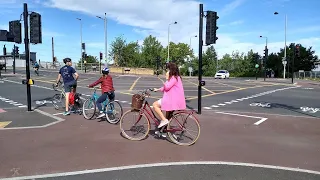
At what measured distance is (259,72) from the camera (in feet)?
218

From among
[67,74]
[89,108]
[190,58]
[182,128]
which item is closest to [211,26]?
[89,108]

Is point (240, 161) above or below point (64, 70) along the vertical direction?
below

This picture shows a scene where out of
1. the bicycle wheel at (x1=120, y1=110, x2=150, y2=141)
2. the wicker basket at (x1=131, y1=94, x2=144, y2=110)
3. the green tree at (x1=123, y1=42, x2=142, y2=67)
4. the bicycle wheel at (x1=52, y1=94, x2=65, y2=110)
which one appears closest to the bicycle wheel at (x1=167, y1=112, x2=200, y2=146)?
the bicycle wheel at (x1=120, y1=110, x2=150, y2=141)

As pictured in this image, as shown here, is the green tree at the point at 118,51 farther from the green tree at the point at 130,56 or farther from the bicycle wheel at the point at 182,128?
the bicycle wheel at the point at 182,128

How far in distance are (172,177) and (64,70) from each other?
6278 millimetres

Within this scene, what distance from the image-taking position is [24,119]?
29.7 feet

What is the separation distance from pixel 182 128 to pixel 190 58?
8047 centimetres

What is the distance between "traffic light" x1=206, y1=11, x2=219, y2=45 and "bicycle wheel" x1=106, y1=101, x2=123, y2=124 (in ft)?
12.7

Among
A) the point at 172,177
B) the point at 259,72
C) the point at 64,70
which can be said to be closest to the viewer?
the point at 172,177

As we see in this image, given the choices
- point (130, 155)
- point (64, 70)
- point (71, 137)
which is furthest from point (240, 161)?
point (64, 70)

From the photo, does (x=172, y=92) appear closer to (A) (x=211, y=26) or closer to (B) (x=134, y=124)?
(B) (x=134, y=124)

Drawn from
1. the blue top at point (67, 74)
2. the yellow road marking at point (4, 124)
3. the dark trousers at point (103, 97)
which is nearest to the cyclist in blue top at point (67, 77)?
the blue top at point (67, 74)

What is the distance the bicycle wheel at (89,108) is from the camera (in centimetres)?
913

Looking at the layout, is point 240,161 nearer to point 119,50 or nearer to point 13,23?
point 13,23
